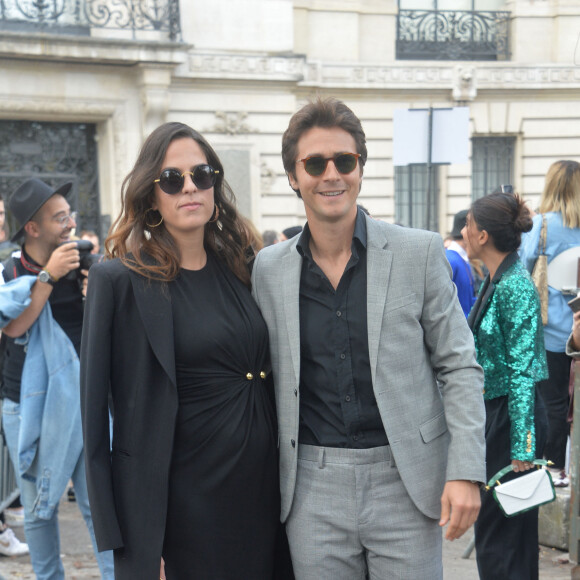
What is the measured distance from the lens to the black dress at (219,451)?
289cm

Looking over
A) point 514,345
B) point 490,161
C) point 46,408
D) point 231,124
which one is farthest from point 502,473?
point 490,161

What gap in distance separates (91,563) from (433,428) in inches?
134

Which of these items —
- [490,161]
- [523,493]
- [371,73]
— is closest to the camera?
[523,493]

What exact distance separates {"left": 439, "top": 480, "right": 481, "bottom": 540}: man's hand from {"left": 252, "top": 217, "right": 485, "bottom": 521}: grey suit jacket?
4 centimetres

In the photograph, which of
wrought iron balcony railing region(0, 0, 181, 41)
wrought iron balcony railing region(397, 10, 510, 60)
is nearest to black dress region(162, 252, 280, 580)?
wrought iron balcony railing region(0, 0, 181, 41)

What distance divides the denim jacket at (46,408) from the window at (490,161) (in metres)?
17.4

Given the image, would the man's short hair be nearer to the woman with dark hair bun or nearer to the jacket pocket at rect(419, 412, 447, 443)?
the jacket pocket at rect(419, 412, 447, 443)

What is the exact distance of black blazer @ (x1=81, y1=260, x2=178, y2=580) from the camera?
9.31 feet

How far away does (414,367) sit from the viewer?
111 inches

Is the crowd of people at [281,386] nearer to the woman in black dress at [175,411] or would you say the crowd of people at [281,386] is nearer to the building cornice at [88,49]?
the woman in black dress at [175,411]

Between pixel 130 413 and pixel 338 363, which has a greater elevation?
pixel 338 363

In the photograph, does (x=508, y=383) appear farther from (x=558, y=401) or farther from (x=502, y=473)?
(x=558, y=401)

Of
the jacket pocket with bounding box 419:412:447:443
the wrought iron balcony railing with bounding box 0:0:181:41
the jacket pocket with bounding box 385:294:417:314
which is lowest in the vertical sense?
the jacket pocket with bounding box 419:412:447:443

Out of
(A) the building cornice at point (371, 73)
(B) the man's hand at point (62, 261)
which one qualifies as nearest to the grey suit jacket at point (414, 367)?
(B) the man's hand at point (62, 261)
